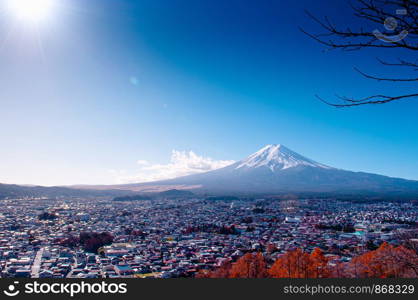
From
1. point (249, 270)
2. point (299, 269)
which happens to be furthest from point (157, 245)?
point (299, 269)

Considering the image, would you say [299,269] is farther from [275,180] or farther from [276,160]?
[276,160]

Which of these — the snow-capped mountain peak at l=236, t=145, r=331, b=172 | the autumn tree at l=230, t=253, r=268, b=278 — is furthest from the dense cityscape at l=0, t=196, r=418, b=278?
the snow-capped mountain peak at l=236, t=145, r=331, b=172

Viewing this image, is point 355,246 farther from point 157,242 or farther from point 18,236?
point 18,236

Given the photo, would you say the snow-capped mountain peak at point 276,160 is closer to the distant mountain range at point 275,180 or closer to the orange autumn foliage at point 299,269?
the distant mountain range at point 275,180

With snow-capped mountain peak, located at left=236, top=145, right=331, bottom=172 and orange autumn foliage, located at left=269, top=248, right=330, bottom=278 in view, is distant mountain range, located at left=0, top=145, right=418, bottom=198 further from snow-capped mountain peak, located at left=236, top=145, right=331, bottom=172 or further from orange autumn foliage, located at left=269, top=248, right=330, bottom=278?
orange autumn foliage, located at left=269, top=248, right=330, bottom=278

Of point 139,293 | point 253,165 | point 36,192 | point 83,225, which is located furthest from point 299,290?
point 253,165

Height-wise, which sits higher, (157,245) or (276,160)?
(276,160)

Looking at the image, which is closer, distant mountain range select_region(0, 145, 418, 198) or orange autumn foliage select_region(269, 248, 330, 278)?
orange autumn foliage select_region(269, 248, 330, 278)

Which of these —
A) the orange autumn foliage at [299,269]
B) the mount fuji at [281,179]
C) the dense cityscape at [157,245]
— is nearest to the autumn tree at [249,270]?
the orange autumn foliage at [299,269]

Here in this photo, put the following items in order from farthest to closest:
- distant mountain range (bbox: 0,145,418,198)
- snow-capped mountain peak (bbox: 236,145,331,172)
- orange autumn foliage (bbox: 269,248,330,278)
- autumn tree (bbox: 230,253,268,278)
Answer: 1. snow-capped mountain peak (bbox: 236,145,331,172)
2. distant mountain range (bbox: 0,145,418,198)
3. autumn tree (bbox: 230,253,268,278)
4. orange autumn foliage (bbox: 269,248,330,278)
